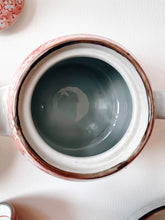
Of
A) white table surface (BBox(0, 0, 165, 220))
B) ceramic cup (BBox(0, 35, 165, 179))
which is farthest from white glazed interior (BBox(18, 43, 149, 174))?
white table surface (BBox(0, 0, 165, 220))

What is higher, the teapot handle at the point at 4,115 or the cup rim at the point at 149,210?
the teapot handle at the point at 4,115

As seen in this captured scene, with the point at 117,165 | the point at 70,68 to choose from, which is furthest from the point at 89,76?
the point at 117,165

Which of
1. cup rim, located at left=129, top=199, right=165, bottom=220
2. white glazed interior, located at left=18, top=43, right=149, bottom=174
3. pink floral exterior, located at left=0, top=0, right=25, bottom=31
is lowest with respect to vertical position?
cup rim, located at left=129, top=199, right=165, bottom=220

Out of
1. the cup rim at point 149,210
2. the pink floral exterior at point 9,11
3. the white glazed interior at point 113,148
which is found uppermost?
the pink floral exterior at point 9,11

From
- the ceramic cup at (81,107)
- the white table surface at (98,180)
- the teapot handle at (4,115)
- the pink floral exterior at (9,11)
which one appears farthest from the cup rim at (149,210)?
the pink floral exterior at (9,11)

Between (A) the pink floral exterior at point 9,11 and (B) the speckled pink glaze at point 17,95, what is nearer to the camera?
(B) the speckled pink glaze at point 17,95

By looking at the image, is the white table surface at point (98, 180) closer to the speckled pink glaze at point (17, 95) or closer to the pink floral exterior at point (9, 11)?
the pink floral exterior at point (9, 11)

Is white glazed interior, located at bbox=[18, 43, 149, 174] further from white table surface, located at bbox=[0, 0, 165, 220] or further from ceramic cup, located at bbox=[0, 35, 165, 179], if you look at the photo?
white table surface, located at bbox=[0, 0, 165, 220]

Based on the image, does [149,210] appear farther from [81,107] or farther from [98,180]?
[81,107]
